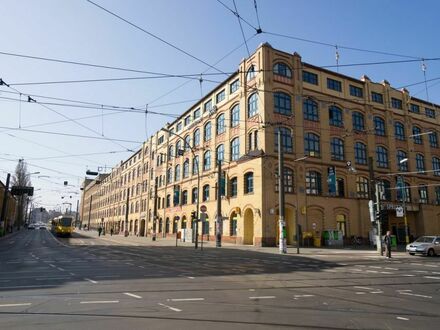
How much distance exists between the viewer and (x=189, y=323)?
683cm

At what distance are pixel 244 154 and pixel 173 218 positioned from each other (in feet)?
71.4

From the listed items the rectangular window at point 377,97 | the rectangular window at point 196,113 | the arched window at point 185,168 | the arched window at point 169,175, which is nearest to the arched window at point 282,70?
the rectangular window at point 377,97

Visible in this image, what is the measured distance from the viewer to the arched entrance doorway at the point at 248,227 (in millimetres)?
37906

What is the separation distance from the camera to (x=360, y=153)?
43812 millimetres

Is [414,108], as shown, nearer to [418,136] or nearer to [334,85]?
[418,136]

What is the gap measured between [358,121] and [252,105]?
14018 millimetres

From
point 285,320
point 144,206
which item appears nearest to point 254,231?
point 285,320

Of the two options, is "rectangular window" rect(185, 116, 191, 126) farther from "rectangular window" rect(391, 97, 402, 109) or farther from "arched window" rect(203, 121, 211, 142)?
"rectangular window" rect(391, 97, 402, 109)

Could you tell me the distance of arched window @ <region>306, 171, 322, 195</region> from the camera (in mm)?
38719

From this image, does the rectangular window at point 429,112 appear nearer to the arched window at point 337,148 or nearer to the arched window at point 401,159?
the arched window at point 401,159

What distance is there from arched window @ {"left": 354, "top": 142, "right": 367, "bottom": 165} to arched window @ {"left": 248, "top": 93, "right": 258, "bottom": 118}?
43.6ft

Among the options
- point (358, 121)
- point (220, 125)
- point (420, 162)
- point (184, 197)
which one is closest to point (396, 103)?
point (420, 162)

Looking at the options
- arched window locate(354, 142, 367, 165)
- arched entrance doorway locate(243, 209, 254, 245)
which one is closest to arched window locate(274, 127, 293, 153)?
arched entrance doorway locate(243, 209, 254, 245)

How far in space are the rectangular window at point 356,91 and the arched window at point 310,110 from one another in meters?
6.65
